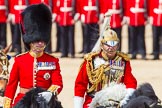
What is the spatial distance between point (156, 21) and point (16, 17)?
7.75ft

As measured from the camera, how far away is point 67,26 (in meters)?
16.8

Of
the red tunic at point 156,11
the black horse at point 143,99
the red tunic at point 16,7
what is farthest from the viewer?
the red tunic at point 16,7

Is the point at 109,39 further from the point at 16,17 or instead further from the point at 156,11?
the point at 16,17

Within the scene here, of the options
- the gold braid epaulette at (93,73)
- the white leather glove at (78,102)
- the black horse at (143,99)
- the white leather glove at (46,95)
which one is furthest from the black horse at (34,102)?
the gold braid epaulette at (93,73)

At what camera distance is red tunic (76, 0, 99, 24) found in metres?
16.4

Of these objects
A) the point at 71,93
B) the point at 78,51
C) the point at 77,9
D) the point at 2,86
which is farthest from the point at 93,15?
the point at 2,86

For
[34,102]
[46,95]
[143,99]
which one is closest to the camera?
[143,99]

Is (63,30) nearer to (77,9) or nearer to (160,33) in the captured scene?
(77,9)

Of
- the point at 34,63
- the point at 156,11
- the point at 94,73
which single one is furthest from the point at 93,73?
the point at 156,11

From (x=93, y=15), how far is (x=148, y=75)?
217 centimetres

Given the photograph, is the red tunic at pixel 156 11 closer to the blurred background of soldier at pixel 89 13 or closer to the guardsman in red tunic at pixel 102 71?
the blurred background of soldier at pixel 89 13

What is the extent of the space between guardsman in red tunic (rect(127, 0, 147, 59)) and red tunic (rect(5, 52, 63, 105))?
775cm

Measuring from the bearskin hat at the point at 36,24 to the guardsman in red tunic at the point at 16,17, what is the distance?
7936 mm

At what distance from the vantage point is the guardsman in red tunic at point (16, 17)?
16828mm
